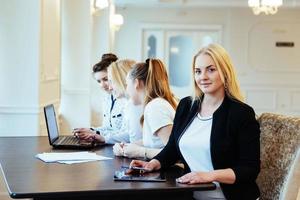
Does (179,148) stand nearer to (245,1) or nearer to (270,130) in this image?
(270,130)

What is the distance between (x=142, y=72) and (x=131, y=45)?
8.58m

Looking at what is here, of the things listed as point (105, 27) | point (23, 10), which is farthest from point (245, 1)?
point (23, 10)

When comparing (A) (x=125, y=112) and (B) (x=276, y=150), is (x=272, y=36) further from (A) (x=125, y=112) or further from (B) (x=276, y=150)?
(B) (x=276, y=150)

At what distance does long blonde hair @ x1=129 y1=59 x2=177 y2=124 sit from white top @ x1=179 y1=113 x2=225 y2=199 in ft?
1.12

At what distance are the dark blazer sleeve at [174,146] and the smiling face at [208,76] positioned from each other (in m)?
0.17

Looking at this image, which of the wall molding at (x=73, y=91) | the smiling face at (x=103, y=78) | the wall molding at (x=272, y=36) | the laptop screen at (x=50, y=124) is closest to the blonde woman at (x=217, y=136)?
the laptop screen at (x=50, y=124)

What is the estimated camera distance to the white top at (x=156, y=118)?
237cm

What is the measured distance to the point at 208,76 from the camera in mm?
2086

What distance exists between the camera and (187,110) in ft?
7.38

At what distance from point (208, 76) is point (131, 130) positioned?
815 mm

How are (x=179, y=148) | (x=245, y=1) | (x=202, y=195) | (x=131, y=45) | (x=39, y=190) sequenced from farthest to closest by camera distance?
(x=131, y=45)
(x=245, y=1)
(x=179, y=148)
(x=202, y=195)
(x=39, y=190)

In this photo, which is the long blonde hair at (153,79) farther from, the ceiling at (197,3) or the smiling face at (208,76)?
the ceiling at (197,3)

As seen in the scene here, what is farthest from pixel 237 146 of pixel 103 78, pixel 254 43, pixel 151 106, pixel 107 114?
pixel 254 43

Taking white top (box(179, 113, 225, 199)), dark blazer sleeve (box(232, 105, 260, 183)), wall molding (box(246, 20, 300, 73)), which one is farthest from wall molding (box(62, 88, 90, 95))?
wall molding (box(246, 20, 300, 73))
